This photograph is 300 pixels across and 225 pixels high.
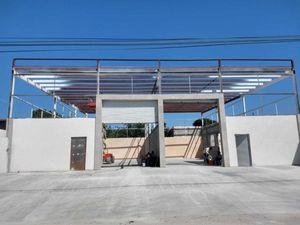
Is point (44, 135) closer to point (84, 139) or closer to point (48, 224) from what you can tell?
point (84, 139)

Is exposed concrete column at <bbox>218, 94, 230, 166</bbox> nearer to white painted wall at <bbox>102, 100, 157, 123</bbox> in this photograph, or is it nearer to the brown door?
white painted wall at <bbox>102, 100, 157, 123</bbox>

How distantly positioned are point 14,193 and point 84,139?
26.4 ft

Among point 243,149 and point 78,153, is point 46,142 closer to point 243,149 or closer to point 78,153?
point 78,153

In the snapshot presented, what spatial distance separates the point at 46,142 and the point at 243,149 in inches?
513

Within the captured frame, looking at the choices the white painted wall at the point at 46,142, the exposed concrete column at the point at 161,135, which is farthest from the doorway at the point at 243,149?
the white painted wall at the point at 46,142

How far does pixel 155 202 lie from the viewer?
7.57m

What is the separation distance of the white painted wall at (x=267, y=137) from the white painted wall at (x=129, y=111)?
5337 mm

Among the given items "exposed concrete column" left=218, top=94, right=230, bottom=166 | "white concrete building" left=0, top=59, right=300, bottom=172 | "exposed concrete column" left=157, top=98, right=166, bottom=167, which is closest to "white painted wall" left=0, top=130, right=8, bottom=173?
"white concrete building" left=0, top=59, right=300, bottom=172

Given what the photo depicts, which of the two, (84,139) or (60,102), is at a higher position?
(60,102)

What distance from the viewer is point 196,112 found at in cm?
3045

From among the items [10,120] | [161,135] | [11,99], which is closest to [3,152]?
[10,120]

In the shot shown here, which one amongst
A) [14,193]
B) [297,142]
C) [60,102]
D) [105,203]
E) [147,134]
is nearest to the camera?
[105,203]

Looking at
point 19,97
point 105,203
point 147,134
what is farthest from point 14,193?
point 147,134

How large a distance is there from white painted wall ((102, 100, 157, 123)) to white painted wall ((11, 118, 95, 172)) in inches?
55.1
